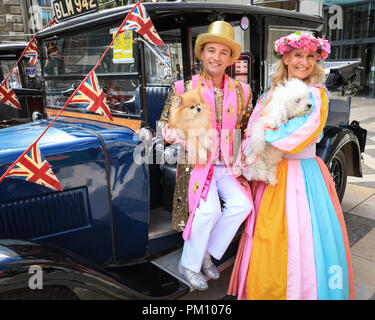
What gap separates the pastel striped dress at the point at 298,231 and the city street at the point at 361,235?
38cm

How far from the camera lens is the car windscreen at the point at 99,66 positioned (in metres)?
2.06

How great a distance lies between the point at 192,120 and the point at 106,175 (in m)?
0.60

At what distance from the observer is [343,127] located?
10.6ft

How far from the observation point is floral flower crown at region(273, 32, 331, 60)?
189cm

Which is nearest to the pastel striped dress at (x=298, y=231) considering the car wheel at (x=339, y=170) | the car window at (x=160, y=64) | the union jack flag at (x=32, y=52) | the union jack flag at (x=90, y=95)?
the car window at (x=160, y=64)

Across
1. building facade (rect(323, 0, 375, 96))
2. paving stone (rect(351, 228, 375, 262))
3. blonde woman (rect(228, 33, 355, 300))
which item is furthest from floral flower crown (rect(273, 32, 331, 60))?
building facade (rect(323, 0, 375, 96))

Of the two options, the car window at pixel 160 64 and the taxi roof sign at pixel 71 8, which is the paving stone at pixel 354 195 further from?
the taxi roof sign at pixel 71 8

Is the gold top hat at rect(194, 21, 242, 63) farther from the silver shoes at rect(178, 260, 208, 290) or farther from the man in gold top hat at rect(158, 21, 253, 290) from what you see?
the silver shoes at rect(178, 260, 208, 290)

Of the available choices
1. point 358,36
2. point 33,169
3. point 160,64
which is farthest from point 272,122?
point 358,36

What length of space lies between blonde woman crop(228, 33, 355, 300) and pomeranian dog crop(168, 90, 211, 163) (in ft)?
1.25

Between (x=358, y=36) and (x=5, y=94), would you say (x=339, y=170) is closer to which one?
(x=5, y=94)

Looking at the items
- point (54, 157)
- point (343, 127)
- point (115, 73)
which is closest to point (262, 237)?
point (54, 157)
